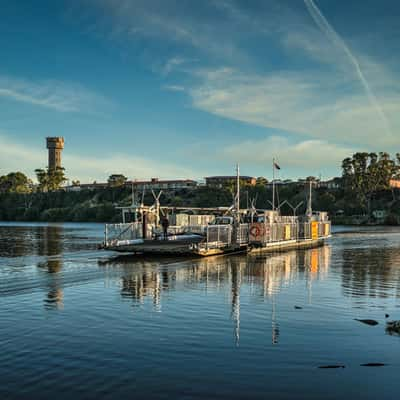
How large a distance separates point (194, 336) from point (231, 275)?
15.1 m

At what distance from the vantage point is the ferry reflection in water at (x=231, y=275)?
2311cm

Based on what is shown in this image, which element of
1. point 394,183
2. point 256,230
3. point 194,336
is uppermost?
point 394,183

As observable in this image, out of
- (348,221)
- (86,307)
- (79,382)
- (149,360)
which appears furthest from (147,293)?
(348,221)

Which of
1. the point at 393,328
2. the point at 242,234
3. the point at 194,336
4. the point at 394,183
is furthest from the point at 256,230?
the point at 394,183

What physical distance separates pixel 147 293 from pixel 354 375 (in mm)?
13252

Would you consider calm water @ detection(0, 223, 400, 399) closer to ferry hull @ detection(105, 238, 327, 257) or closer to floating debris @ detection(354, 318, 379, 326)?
floating debris @ detection(354, 318, 379, 326)

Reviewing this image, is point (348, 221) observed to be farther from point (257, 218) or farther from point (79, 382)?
point (79, 382)

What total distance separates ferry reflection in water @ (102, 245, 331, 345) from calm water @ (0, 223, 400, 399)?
0.42 feet

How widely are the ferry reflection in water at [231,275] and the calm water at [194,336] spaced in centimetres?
13

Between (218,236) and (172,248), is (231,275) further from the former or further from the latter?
(218,236)

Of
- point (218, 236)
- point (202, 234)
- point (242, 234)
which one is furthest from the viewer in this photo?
point (202, 234)

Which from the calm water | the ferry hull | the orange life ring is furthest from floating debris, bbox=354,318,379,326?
the orange life ring

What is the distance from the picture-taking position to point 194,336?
15867mm

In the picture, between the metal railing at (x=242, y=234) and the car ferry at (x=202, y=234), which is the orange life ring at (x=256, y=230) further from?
the metal railing at (x=242, y=234)
